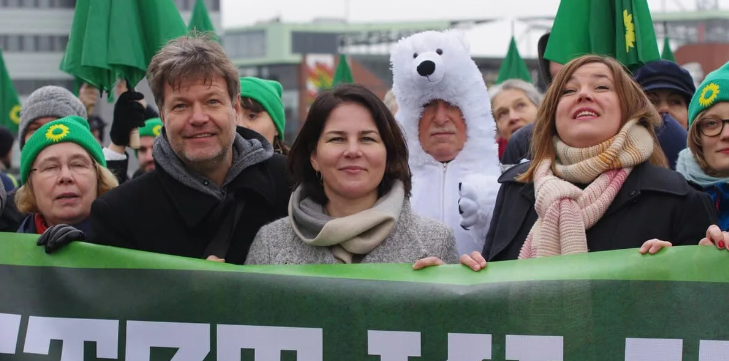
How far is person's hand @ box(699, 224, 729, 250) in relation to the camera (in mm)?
3519

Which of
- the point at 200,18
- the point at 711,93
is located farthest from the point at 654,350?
the point at 200,18

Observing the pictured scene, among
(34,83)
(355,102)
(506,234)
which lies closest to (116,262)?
(355,102)

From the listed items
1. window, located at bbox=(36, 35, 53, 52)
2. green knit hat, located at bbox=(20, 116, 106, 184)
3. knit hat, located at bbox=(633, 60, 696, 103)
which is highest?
window, located at bbox=(36, 35, 53, 52)

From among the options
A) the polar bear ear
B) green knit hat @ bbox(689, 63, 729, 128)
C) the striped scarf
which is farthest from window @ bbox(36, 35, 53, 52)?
the striped scarf

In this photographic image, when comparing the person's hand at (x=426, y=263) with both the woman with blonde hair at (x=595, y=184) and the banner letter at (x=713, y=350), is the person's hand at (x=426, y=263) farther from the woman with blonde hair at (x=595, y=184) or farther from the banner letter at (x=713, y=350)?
the banner letter at (x=713, y=350)

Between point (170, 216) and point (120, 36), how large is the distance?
1.36 meters

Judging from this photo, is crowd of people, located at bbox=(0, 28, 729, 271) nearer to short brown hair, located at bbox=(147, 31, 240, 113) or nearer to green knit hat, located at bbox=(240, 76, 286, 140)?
short brown hair, located at bbox=(147, 31, 240, 113)

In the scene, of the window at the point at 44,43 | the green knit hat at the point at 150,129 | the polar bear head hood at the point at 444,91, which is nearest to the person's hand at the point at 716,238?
the polar bear head hood at the point at 444,91

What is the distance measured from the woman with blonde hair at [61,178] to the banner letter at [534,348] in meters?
2.03

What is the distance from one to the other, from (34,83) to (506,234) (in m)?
47.5

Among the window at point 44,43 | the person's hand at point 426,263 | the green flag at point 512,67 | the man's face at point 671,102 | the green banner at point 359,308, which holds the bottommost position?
the green banner at point 359,308

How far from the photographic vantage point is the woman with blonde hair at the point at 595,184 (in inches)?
149

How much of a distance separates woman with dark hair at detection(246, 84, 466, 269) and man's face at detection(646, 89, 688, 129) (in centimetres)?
236

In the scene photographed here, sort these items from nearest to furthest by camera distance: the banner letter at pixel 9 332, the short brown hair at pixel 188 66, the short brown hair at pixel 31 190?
the banner letter at pixel 9 332 → the short brown hair at pixel 188 66 → the short brown hair at pixel 31 190
